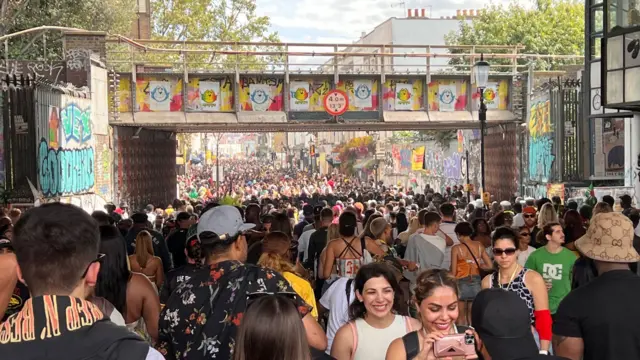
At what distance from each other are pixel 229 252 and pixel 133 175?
Answer: 91.7 ft

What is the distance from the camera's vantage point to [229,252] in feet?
15.6

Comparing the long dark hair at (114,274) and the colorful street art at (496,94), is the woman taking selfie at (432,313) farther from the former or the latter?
the colorful street art at (496,94)

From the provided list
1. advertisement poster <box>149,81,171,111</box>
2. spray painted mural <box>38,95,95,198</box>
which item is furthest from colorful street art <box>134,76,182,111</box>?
spray painted mural <box>38,95,95,198</box>

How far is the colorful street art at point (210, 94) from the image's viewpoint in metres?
30.1

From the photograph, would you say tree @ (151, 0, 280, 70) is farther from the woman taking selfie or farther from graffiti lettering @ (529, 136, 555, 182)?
the woman taking selfie

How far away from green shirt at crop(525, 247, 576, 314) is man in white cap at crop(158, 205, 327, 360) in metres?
3.73

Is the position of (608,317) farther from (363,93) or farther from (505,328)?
(363,93)

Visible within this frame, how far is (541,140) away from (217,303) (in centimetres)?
2706

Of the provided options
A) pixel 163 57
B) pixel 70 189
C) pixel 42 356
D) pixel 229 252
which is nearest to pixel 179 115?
pixel 70 189

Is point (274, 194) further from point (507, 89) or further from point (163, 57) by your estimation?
point (163, 57)

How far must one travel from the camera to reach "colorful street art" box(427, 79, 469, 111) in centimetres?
3142

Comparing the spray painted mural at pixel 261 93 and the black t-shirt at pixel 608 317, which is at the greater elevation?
the spray painted mural at pixel 261 93

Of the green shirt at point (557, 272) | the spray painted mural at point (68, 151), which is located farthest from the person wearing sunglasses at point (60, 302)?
the spray painted mural at point (68, 151)

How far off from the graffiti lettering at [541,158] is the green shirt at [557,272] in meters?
21.9
